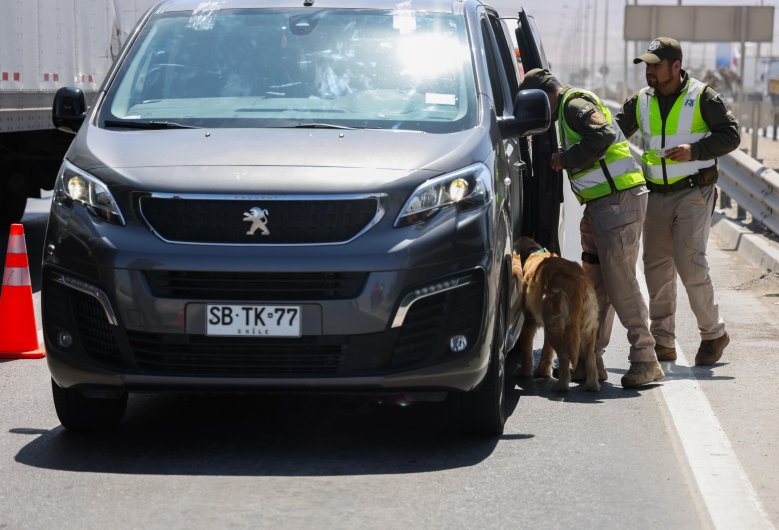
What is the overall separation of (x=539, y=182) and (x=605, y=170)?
28.2 inches

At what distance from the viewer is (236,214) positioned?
20.4ft

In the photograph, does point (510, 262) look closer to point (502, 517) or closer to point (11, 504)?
point (502, 517)

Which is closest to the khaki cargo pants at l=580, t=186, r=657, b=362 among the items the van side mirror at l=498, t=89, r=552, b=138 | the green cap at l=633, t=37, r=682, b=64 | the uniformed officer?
the uniformed officer

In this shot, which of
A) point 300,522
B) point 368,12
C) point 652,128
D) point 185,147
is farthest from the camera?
point 652,128

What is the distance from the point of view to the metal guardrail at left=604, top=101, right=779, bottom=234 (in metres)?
14.3

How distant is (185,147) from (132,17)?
10.1 meters

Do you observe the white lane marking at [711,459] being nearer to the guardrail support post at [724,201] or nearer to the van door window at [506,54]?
the van door window at [506,54]

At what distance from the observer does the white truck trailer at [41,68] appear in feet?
40.6

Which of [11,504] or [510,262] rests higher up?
[510,262]

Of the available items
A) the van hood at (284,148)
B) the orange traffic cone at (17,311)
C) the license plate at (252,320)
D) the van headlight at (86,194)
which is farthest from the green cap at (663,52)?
the orange traffic cone at (17,311)

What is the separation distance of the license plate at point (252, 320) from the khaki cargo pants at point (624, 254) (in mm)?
2683

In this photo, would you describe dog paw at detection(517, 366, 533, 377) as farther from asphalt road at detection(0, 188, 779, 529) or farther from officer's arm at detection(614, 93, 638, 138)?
officer's arm at detection(614, 93, 638, 138)

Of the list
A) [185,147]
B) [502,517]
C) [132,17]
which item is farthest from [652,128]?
[132,17]

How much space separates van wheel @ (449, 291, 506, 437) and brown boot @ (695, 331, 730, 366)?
2.45 metres
